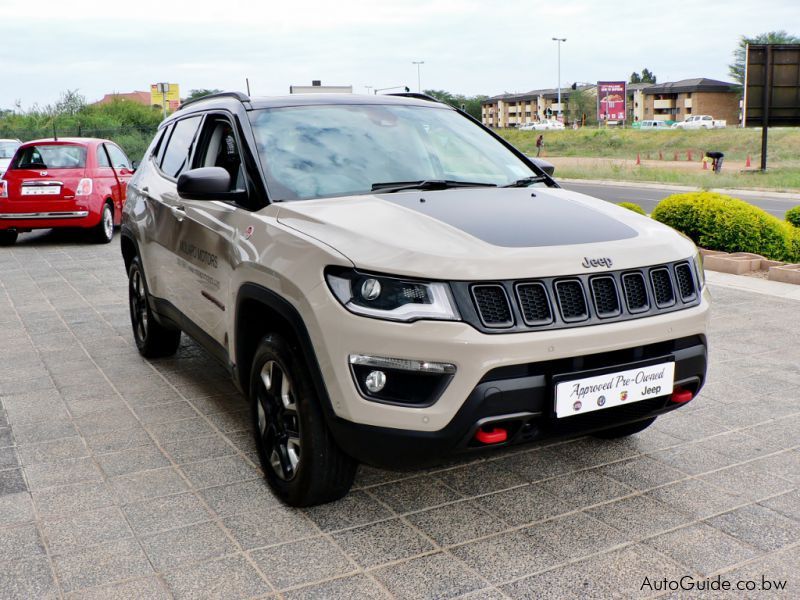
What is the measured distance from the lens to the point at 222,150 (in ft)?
14.8

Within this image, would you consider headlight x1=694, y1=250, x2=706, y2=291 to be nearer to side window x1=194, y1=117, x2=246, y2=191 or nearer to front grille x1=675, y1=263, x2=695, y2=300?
front grille x1=675, y1=263, x2=695, y2=300

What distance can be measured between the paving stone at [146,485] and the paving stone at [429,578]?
123 centimetres

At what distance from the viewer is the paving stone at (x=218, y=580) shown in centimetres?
292

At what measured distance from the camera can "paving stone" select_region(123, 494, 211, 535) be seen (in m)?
3.45

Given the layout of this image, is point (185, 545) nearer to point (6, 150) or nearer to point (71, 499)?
point (71, 499)

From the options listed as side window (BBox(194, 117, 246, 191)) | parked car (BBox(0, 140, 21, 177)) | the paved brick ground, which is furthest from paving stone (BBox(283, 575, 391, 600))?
parked car (BBox(0, 140, 21, 177))

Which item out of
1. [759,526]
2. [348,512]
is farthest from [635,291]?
[348,512]

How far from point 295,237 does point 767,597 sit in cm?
213

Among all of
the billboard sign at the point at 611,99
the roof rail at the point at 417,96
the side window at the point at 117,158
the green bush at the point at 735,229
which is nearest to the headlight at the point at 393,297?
the roof rail at the point at 417,96

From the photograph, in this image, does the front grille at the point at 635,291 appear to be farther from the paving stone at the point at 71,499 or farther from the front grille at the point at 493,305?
the paving stone at the point at 71,499

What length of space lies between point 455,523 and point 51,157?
1180cm

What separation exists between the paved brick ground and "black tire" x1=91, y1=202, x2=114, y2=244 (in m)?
8.36

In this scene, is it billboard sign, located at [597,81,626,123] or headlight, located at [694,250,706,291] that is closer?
headlight, located at [694,250,706,291]

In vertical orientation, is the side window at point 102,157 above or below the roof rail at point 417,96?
below
